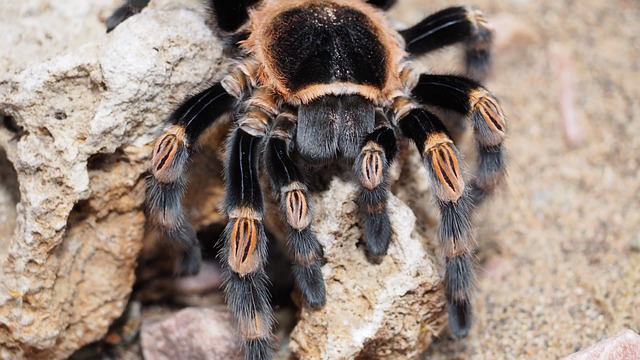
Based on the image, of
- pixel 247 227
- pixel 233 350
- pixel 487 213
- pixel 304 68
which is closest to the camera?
pixel 247 227

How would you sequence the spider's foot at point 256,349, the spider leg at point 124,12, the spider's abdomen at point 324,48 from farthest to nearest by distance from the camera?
the spider leg at point 124,12 → the spider's abdomen at point 324,48 → the spider's foot at point 256,349

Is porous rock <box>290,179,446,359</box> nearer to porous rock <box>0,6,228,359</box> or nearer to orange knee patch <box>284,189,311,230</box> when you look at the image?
orange knee patch <box>284,189,311,230</box>

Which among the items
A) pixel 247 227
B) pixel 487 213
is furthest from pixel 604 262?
pixel 247 227

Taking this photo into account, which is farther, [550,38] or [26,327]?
[550,38]

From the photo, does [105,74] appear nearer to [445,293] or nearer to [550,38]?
[445,293]

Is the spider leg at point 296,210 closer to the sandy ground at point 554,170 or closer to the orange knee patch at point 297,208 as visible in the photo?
the orange knee patch at point 297,208

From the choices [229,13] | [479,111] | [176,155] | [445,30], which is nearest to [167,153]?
[176,155]

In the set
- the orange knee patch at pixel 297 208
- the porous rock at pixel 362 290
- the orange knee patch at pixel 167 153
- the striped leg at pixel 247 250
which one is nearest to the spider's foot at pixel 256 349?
the striped leg at pixel 247 250
